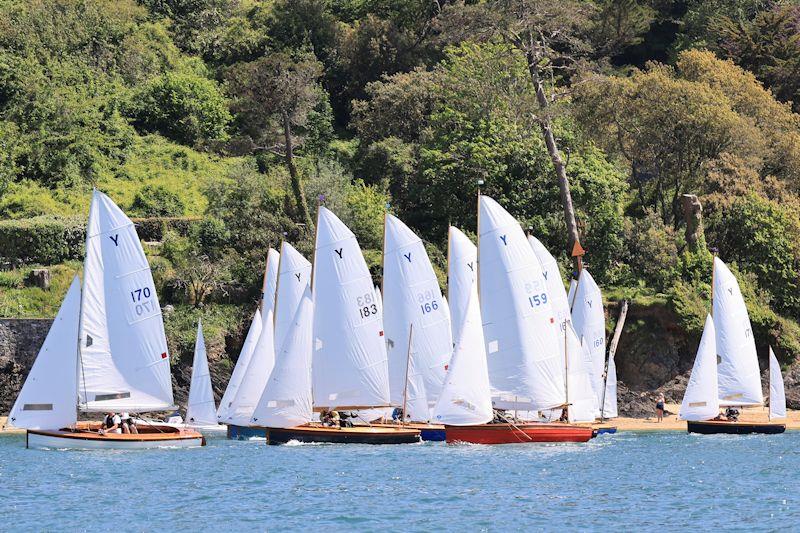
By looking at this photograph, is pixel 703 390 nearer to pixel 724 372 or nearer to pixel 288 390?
pixel 724 372

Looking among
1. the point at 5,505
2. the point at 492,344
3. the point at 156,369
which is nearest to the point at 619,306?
the point at 492,344

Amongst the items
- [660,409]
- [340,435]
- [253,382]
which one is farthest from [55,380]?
[660,409]

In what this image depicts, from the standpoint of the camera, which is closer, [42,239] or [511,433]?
[511,433]

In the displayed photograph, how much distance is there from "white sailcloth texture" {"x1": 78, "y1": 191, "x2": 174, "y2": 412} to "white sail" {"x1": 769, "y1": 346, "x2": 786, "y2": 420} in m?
25.1

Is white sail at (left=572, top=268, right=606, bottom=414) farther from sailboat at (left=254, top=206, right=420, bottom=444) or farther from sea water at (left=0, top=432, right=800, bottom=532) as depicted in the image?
sailboat at (left=254, top=206, right=420, bottom=444)

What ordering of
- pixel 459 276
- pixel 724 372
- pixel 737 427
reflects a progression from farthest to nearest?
pixel 724 372 < pixel 737 427 < pixel 459 276

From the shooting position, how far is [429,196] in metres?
69.0

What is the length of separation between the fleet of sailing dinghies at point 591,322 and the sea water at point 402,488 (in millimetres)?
7215

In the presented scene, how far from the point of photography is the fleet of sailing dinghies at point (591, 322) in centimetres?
5539

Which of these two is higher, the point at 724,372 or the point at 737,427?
the point at 724,372

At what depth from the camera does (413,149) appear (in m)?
73.4

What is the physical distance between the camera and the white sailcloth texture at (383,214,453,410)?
49.7 m

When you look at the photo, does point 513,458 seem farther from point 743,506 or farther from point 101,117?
point 101,117

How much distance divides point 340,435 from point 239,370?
7455 millimetres
